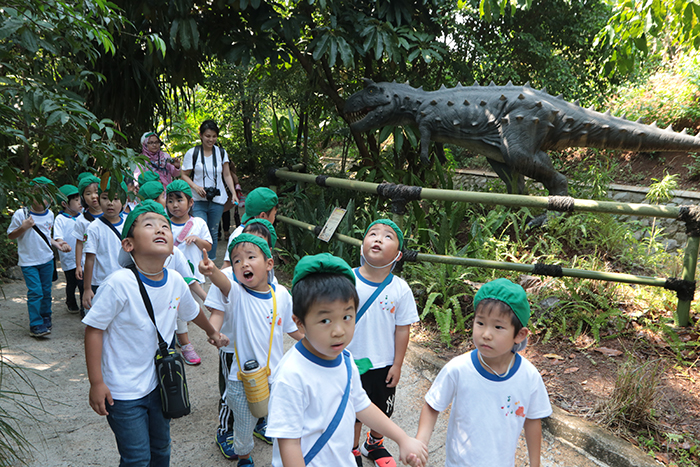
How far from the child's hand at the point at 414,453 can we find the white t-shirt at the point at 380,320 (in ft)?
2.95

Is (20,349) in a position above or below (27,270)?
below

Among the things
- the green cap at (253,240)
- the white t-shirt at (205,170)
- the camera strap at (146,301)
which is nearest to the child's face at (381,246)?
the green cap at (253,240)

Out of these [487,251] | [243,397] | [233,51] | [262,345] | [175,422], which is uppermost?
[233,51]

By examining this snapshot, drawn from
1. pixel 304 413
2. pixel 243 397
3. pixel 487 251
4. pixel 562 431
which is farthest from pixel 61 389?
pixel 487 251

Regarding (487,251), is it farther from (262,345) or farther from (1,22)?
(1,22)

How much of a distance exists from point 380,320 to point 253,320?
2.06 feet

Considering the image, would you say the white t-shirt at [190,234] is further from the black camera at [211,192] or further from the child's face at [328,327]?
the child's face at [328,327]

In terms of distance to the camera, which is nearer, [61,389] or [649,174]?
[61,389]

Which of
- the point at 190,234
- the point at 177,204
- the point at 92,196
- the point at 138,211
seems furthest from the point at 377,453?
the point at 92,196

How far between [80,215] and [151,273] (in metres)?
2.76

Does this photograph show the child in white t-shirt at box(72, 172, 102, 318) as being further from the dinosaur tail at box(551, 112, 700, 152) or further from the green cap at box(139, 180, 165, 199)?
the dinosaur tail at box(551, 112, 700, 152)

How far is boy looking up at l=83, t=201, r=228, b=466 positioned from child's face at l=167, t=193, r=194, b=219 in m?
1.44

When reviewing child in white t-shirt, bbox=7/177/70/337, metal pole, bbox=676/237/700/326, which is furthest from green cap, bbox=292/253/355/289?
child in white t-shirt, bbox=7/177/70/337

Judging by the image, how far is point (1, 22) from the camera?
213 cm
